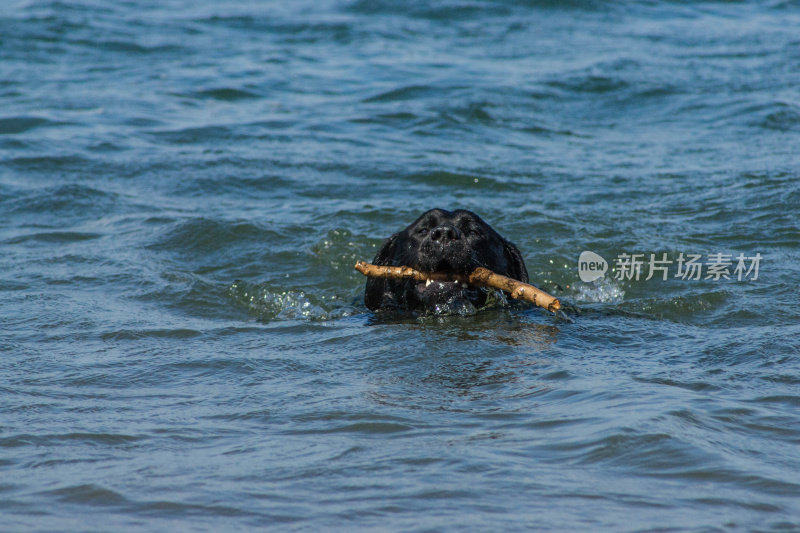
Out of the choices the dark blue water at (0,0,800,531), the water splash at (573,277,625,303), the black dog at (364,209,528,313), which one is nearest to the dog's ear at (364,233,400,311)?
the black dog at (364,209,528,313)

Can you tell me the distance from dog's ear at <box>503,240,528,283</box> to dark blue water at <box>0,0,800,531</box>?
0.29 meters

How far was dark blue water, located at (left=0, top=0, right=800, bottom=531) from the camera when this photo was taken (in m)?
3.58

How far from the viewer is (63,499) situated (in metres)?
3.47

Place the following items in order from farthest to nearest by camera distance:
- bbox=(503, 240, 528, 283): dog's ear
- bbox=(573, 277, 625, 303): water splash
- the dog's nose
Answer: bbox=(573, 277, 625, 303): water splash → bbox=(503, 240, 528, 283): dog's ear → the dog's nose

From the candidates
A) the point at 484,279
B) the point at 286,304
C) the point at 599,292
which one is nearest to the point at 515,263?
the point at 484,279

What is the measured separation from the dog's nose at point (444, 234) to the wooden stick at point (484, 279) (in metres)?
0.25

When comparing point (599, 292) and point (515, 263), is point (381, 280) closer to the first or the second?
point (515, 263)

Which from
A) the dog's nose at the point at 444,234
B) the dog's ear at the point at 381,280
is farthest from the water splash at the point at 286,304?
the dog's nose at the point at 444,234

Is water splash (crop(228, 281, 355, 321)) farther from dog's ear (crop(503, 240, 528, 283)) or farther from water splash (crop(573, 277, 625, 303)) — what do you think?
water splash (crop(573, 277, 625, 303))

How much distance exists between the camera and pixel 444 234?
5.98 meters

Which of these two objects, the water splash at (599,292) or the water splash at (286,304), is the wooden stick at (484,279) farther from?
the water splash at (599,292)

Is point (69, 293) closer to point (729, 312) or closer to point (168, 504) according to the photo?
point (168, 504)

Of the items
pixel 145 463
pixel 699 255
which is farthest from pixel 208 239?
pixel 145 463

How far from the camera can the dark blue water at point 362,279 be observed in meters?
3.58
